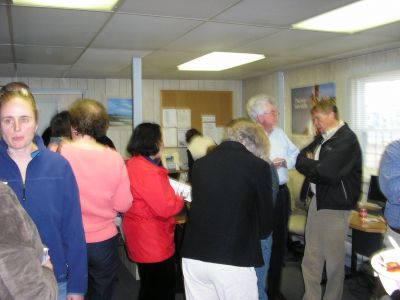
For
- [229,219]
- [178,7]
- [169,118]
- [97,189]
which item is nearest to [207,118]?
[169,118]

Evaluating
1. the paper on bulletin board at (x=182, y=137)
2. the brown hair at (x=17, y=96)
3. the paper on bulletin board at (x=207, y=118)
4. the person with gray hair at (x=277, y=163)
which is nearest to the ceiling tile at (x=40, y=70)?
the paper on bulletin board at (x=182, y=137)

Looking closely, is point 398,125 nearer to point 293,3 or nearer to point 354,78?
point 354,78

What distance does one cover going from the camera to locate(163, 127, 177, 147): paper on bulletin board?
→ 6457 millimetres

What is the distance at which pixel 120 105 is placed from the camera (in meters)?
6.31

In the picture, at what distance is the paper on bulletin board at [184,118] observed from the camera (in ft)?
21.4

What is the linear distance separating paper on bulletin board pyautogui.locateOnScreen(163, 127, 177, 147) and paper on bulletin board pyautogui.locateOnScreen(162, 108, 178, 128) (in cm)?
7

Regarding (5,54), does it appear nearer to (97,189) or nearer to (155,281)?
(97,189)

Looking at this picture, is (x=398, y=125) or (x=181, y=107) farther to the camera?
(x=181, y=107)

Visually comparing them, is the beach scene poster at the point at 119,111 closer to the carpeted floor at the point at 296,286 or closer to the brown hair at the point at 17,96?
the carpeted floor at the point at 296,286

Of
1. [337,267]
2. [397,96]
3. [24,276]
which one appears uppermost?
[397,96]

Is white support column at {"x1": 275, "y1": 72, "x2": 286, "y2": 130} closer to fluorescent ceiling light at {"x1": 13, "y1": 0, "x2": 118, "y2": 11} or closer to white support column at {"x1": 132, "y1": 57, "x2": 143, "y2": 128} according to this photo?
white support column at {"x1": 132, "y1": 57, "x2": 143, "y2": 128}

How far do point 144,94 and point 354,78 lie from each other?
129 inches

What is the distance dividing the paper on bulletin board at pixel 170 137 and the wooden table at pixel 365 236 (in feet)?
11.0

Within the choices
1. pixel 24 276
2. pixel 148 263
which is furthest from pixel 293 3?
pixel 24 276
